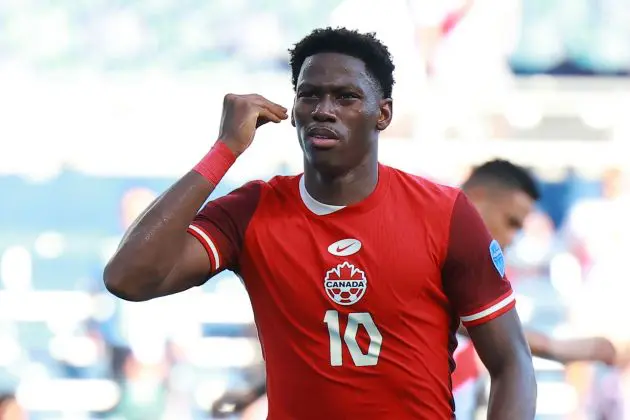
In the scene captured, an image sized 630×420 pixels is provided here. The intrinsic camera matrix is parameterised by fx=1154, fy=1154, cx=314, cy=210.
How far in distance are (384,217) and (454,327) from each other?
310 mm

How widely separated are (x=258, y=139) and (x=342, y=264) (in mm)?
5136

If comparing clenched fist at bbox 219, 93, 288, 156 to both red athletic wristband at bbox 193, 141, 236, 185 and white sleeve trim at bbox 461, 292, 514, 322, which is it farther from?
white sleeve trim at bbox 461, 292, 514, 322

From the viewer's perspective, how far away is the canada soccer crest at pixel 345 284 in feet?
8.55

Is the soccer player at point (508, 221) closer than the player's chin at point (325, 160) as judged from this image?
No

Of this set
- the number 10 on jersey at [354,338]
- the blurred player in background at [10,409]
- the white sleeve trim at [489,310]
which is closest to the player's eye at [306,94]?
the number 10 on jersey at [354,338]

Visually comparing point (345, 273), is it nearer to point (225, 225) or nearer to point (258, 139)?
point (225, 225)

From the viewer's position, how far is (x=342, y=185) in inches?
108

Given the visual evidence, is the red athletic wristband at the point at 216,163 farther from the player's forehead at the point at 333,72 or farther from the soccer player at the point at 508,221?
the soccer player at the point at 508,221

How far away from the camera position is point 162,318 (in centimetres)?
723

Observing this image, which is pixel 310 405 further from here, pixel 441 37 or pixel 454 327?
pixel 441 37

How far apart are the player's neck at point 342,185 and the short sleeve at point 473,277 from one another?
236 mm

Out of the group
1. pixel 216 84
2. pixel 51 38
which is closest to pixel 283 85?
pixel 216 84

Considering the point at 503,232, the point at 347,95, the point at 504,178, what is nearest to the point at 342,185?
the point at 347,95

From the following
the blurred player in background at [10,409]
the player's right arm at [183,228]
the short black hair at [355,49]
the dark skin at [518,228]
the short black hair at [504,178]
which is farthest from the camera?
the blurred player in background at [10,409]
